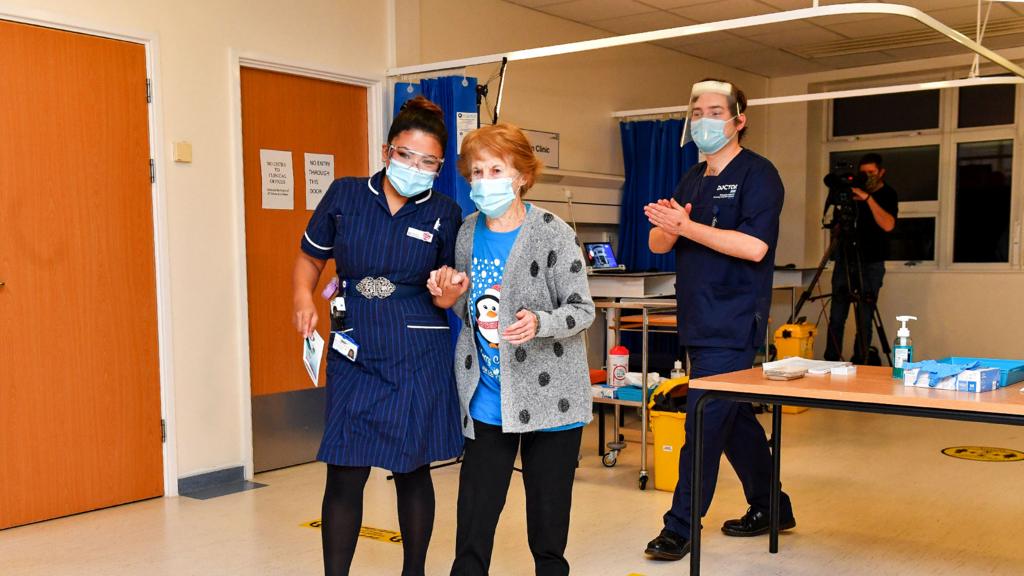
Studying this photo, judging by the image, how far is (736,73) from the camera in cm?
812

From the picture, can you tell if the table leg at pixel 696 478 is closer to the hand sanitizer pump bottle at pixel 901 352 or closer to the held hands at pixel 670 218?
the hand sanitizer pump bottle at pixel 901 352

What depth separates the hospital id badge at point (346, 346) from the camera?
2.38 metres

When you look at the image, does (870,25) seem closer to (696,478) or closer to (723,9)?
(723,9)

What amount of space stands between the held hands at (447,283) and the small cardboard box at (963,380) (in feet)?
3.69

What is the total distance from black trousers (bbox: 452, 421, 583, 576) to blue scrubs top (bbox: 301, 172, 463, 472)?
0.14 meters

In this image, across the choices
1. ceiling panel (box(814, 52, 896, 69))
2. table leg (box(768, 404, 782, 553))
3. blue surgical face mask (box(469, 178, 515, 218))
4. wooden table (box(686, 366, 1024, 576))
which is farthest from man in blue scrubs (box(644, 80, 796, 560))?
ceiling panel (box(814, 52, 896, 69))

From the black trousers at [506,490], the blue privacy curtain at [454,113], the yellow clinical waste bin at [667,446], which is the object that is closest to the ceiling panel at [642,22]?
the blue privacy curtain at [454,113]

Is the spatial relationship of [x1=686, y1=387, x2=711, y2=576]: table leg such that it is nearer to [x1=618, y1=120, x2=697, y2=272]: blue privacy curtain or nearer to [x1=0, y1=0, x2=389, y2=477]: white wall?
[x1=0, y1=0, x2=389, y2=477]: white wall

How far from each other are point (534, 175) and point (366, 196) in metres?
0.43

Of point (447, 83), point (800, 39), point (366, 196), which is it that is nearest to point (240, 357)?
point (447, 83)

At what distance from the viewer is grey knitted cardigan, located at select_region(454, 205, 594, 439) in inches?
88.7

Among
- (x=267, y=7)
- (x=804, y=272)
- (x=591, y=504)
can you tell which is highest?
(x=267, y=7)

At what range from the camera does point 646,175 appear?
259 inches

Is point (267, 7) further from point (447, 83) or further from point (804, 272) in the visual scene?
point (804, 272)
